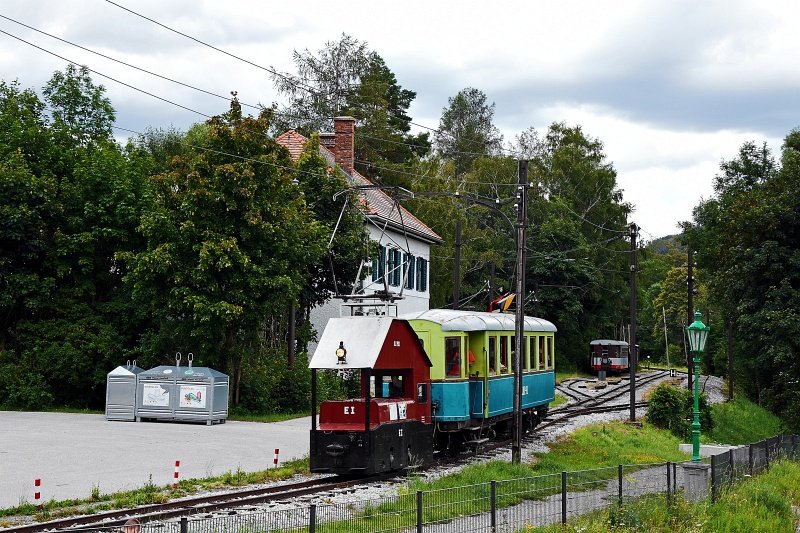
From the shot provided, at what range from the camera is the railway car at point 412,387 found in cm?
1962

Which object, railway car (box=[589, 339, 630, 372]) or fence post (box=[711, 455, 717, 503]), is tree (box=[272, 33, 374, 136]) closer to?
railway car (box=[589, 339, 630, 372])

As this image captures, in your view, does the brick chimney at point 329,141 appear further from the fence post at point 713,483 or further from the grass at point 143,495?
the fence post at point 713,483

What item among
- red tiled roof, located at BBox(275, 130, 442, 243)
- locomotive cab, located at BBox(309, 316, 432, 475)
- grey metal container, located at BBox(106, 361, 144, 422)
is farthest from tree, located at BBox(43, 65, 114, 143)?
locomotive cab, located at BBox(309, 316, 432, 475)

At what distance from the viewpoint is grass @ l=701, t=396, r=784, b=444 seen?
1507 inches

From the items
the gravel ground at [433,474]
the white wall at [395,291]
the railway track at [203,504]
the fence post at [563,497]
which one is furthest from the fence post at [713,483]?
the white wall at [395,291]

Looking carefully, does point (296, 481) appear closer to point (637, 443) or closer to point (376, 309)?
point (376, 309)

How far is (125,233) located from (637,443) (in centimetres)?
1936

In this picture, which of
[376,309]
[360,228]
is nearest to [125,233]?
[360,228]

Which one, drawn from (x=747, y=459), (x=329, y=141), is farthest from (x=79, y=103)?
(x=747, y=459)

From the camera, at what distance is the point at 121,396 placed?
107 feet

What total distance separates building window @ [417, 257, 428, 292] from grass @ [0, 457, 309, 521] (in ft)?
114

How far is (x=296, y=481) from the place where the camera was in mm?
19922

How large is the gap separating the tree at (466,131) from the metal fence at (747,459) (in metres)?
59.6

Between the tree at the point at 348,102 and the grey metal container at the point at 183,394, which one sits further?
the tree at the point at 348,102
